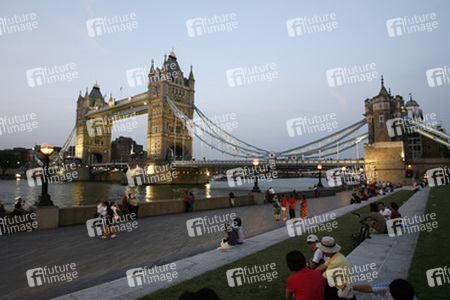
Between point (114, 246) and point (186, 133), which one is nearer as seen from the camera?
point (114, 246)

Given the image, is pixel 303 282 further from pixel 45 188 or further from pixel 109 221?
pixel 45 188

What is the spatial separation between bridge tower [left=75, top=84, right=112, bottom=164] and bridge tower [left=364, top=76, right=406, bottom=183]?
95616 millimetres

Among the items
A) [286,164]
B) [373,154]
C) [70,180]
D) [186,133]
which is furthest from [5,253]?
[70,180]

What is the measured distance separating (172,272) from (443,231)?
8.27 m

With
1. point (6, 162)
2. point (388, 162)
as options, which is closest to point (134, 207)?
point (388, 162)

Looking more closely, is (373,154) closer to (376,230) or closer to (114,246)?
(376,230)

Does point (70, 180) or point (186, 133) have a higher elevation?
point (186, 133)

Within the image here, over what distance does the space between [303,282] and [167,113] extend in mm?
76749

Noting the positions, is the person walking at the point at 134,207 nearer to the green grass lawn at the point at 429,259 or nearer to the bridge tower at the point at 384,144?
the green grass lawn at the point at 429,259

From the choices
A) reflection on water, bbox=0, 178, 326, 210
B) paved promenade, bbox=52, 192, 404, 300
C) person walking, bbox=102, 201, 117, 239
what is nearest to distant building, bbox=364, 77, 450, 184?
reflection on water, bbox=0, 178, 326, 210

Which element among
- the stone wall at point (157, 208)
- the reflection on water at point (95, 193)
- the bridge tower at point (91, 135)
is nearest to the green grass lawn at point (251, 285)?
the stone wall at point (157, 208)

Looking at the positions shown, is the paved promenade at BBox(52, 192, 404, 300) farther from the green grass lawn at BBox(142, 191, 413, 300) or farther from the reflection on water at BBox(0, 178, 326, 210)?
the reflection on water at BBox(0, 178, 326, 210)

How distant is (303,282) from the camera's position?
335 centimetres

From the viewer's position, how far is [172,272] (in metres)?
5.80
